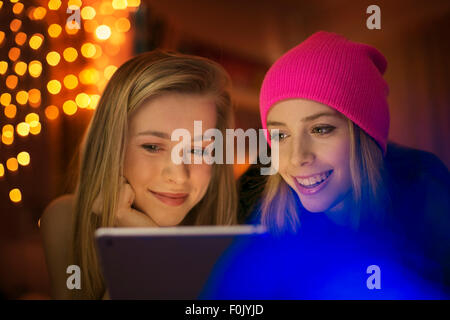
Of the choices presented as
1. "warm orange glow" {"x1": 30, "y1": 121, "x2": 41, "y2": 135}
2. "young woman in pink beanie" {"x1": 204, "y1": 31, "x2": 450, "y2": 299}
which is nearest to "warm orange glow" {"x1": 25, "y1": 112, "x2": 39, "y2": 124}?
"warm orange glow" {"x1": 30, "y1": 121, "x2": 41, "y2": 135}

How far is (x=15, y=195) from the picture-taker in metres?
1.49

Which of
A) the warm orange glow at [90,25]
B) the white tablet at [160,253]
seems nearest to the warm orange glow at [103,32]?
the warm orange glow at [90,25]

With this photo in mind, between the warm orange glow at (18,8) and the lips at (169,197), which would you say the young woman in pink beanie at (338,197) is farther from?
the warm orange glow at (18,8)

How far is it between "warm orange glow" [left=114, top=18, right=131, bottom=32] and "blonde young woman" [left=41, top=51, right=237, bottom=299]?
0.11 meters

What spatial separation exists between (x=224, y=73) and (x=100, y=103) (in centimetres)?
39

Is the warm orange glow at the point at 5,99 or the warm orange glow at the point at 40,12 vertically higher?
the warm orange glow at the point at 40,12

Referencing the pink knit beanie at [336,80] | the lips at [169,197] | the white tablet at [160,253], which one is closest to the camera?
the white tablet at [160,253]

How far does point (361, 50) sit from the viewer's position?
1386 mm

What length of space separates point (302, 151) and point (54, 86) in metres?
0.79

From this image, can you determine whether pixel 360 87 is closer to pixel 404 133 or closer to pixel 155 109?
pixel 404 133

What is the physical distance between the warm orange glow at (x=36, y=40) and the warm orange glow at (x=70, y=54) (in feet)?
0.29

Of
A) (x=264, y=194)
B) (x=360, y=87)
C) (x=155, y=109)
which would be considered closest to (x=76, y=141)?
(x=155, y=109)

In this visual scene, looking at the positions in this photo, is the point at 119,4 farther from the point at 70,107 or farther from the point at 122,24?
the point at 70,107

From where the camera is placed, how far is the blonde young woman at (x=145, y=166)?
4.65ft
